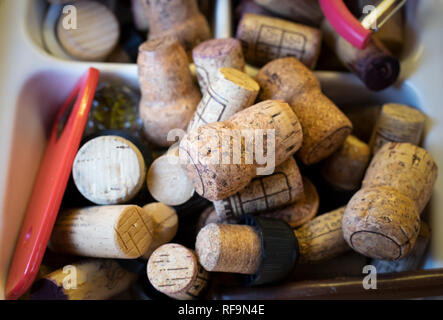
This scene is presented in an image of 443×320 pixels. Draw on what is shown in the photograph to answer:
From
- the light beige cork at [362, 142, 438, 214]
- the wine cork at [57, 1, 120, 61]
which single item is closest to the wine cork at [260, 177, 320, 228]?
the light beige cork at [362, 142, 438, 214]

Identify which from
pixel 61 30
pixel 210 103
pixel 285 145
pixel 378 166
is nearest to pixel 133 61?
pixel 61 30

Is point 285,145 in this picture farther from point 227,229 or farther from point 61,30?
point 61,30

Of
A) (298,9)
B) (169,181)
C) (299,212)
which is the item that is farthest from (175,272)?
(298,9)

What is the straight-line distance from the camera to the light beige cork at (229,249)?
0.79 m

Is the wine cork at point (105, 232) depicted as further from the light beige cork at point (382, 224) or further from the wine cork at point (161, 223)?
the light beige cork at point (382, 224)

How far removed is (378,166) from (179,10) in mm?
628

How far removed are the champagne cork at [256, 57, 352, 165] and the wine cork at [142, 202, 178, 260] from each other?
1.05 feet

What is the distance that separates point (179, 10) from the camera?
108 centimetres

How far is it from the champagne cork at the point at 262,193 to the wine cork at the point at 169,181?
0.27 feet

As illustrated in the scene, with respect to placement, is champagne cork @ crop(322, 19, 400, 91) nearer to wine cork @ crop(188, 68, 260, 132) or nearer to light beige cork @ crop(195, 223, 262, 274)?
wine cork @ crop(188, 68, 260, 132)

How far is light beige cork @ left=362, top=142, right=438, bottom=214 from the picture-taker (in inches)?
33.9

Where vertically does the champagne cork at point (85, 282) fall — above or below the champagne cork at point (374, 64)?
below

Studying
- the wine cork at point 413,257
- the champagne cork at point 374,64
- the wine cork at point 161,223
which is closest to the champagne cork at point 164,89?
the wine cork at point 161,223

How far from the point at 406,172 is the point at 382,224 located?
0.55 feet
